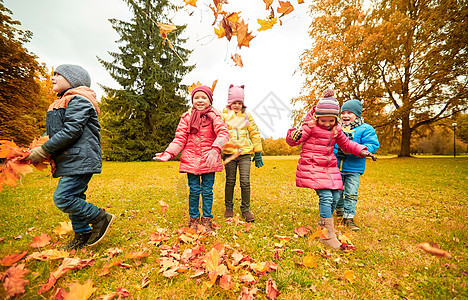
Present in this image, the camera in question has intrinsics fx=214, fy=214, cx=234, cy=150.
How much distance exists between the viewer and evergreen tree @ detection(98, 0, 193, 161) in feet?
70.8

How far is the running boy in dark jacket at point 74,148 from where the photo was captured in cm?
222

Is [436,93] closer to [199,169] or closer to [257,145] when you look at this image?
[257,145]

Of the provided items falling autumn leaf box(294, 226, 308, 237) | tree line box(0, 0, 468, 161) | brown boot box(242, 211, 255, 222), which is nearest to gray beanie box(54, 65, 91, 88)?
brown boot box(242, 211, 255, 222)

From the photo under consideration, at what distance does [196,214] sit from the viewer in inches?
121

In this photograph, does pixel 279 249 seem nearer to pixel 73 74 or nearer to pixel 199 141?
pixel 199 141

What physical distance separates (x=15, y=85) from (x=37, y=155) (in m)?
16.3

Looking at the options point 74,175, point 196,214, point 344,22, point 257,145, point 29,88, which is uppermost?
point 344,22

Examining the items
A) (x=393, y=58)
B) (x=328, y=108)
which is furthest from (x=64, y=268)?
(x=393, y=58)

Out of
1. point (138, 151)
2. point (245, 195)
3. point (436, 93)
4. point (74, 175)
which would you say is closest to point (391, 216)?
point (245, 195)

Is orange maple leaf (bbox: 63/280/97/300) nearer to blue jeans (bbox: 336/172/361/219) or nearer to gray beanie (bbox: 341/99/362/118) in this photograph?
blue jeans (bbox: 336/172/361/219)

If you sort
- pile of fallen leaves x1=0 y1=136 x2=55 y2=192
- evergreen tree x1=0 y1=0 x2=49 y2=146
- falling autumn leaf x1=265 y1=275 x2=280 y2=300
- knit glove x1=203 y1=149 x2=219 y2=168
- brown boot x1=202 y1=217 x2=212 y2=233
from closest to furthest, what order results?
falling autumn leaf x1=265 y1=275 x2=280 y2=300 → pile of fallen leaves x1=0 y1=136 x2=55 y2=192 → knit glove x1=203 y1=149 x2=219 y2=168 → brown boot x1=202 y1=217 x2=212 y2=233 → evergreen tree x1=0 y1=0 x2=49 y2=146

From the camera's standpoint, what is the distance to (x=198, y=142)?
2969 mm

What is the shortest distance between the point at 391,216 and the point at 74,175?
508 cm

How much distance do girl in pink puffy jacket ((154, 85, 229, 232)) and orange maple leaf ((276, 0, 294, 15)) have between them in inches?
54.0
